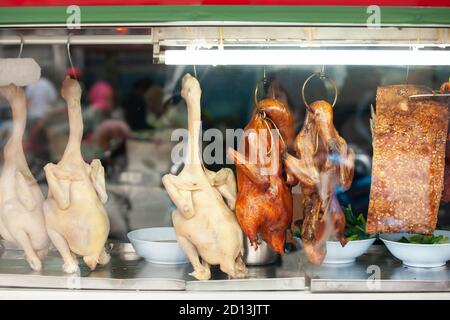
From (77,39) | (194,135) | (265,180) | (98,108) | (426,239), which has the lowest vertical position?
(426,239)

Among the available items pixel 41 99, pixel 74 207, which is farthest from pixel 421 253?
pixel 41 99

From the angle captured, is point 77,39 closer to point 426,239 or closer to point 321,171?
point 321,171

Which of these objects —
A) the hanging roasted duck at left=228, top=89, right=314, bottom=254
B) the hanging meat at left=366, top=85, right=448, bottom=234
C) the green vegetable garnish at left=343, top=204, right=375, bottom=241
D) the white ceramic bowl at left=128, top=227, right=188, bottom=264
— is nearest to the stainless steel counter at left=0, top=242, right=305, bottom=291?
the white ceramic bowl at left=128, top=227, right=188, bottom=264

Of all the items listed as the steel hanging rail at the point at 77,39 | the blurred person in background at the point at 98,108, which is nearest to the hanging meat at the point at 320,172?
the steel hanging rail at the point at 77,39

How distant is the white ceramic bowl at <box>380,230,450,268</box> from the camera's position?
2729mm

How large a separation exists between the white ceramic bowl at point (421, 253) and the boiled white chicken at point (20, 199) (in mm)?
1422

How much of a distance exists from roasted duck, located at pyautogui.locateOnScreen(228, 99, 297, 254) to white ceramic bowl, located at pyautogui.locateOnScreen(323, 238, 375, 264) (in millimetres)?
228

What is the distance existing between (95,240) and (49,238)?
0.21m

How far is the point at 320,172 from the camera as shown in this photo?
266 centimetres

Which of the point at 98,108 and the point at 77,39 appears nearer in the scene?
the point at 77,39

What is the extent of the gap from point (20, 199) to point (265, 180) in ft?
3.21

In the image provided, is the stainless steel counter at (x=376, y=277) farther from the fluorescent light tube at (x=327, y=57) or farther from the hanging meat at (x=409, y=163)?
the fluorescent light tube at (x=327, y=57)

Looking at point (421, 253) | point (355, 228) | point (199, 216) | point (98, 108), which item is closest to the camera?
point (199, 216)
